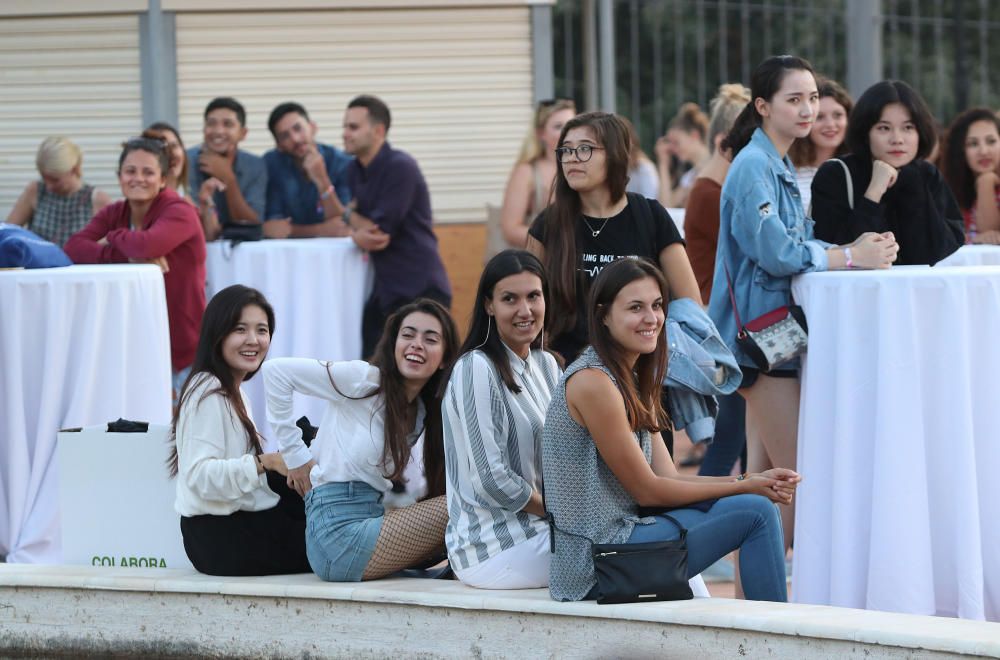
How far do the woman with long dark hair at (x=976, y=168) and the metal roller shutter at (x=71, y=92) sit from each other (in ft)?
16.2

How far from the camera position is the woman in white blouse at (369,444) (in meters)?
5.06

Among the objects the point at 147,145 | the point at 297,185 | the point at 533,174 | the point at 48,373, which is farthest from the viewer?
the point at 297,185

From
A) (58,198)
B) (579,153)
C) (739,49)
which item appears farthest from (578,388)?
(739,49)

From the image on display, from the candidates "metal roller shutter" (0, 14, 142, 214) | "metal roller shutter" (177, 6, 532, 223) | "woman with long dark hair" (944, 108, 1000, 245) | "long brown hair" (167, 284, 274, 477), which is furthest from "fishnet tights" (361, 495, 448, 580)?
"metal roller shutter" (0, 14, 142, 214)

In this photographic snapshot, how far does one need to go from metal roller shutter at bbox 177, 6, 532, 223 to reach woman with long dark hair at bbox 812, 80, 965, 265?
15.9 feet

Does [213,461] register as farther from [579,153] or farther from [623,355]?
[579,153]

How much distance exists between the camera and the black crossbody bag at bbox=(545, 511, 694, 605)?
14.7ft

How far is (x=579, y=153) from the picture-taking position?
5.33 m

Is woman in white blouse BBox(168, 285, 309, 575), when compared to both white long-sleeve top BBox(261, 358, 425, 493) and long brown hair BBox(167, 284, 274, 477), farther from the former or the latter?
white long-sleeve top BBox(261, 358, 425, 493)

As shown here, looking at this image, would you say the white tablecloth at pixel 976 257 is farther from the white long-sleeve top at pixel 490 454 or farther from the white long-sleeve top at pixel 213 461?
the white long-sleeve top at pixel 213 461

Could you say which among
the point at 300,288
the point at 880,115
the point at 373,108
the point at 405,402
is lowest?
the point at 405,402

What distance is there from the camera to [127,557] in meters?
5.72

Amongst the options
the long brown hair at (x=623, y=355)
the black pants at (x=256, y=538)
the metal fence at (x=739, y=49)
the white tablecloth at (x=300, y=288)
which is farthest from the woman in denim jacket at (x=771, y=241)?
the metal fence at (x=739, y=49)

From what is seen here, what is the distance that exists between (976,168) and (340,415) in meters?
4.32
